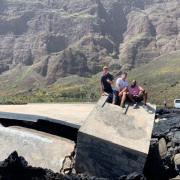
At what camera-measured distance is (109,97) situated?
12.4 metres

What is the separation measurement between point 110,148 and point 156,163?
1.86 metres

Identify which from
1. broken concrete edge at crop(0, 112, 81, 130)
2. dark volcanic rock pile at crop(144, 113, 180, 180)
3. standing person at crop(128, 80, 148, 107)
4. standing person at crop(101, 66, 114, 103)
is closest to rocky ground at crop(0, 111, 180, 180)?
dark volcanic rock pile at crop(144, 113, 180, 180)

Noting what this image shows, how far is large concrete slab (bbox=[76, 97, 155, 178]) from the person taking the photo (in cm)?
1002

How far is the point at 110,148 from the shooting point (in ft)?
33.1

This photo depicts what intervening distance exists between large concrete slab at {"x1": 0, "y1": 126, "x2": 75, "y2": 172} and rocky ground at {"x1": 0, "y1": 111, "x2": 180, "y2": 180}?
0.53 meters

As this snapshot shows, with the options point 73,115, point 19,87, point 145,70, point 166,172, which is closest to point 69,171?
point 166,172

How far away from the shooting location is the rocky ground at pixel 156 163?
918 cm

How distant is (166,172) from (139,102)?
70.7 inches

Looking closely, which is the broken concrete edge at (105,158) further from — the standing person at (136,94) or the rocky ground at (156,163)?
the standing person at (136,94)

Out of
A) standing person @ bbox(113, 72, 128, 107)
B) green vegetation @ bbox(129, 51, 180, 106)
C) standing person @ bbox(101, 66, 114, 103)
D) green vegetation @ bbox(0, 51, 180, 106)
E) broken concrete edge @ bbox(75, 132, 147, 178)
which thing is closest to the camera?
broken concrete edge @ bbox(75, 132, 147, 178)

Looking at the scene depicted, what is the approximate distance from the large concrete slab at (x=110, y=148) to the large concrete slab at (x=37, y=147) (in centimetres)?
53

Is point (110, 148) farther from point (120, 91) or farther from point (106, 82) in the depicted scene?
point (106, 82)

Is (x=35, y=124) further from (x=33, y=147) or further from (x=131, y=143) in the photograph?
(x=131, y=143)

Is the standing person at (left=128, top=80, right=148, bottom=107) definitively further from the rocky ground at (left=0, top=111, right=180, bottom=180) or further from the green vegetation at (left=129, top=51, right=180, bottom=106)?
the green vegetation at (left=129, top=51, right=180, bottom=106)
